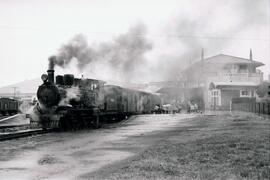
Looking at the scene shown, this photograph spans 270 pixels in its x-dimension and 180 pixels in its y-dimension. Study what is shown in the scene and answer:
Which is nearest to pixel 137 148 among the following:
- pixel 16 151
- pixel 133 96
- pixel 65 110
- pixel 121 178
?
pixel 16 151

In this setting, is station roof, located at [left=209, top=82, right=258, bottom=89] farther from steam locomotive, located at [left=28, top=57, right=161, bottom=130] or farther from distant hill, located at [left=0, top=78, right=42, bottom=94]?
distant hill, located at [left=0, top=78, right=42, bottom=94]

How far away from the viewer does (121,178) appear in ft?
24.4

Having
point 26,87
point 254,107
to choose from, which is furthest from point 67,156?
point 26,87

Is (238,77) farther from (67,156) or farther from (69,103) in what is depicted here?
(67,156)

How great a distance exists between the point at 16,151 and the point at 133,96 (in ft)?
68.6

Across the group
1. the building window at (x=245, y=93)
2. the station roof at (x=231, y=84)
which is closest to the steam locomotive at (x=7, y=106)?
the station roof at (x=231, y=84)

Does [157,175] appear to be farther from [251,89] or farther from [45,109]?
[251,89]

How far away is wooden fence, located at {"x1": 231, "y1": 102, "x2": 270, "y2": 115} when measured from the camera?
80.8ft

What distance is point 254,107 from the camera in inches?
1180

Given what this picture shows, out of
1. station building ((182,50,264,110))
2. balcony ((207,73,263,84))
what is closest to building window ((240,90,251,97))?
station building ((182,50,264,110))

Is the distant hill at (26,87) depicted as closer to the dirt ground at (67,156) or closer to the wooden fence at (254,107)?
the wooden fence at (254,107)

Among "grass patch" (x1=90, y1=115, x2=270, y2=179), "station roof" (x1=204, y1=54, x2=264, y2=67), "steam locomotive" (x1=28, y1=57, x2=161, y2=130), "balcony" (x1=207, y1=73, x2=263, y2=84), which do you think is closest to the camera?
"grass patch" (x1=90, y1=115, x2=270, y2=179)

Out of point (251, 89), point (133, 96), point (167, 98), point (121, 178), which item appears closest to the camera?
point (121, 178)

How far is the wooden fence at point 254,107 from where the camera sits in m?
24.6
